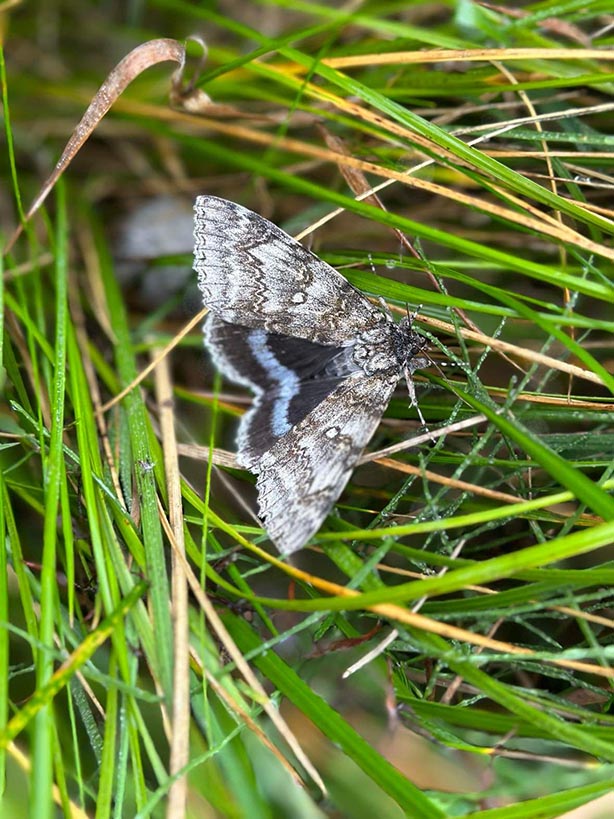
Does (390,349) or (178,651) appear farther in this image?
(390,349)

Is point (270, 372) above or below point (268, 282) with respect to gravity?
below

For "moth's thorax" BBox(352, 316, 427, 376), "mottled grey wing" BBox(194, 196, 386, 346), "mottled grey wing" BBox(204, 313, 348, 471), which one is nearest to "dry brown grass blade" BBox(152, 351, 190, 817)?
"mottled grey wing" BBox(204, 313, 348, 471)

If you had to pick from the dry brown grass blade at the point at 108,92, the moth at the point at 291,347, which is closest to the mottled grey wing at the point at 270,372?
the moth at the point at 291,347

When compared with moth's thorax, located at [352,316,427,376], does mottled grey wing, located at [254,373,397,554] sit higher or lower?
lower

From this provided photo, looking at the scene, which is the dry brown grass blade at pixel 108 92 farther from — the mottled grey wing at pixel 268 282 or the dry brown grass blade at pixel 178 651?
the dry brown grass blade at pixel 178 651

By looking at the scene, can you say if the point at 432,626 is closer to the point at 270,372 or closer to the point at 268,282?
the point at 270,372

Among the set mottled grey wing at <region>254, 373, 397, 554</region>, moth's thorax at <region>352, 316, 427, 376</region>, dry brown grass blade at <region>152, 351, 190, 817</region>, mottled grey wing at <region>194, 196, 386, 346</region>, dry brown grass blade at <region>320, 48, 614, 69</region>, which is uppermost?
dry brown grass blade at <region>320, 48, 614, 69</region>

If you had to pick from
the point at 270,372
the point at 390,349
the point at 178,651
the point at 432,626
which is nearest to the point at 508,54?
the point at 390,349

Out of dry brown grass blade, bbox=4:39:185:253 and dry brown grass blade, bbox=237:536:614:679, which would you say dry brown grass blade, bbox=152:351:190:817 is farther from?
dry brown grass blade, bbox=4:39:185:253
